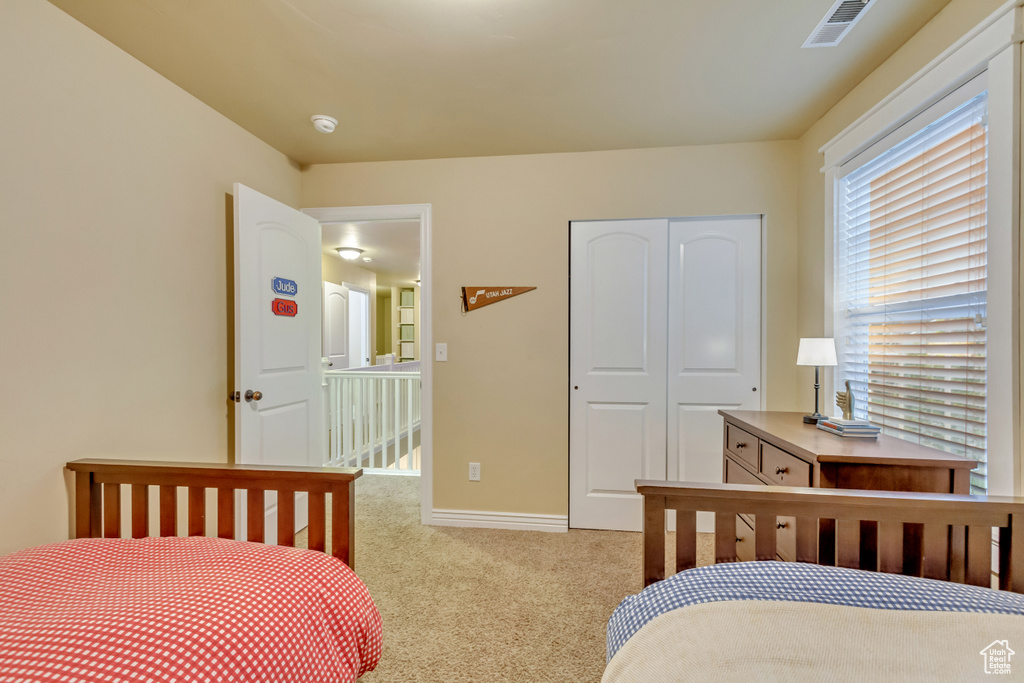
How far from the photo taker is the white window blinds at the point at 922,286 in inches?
55.4

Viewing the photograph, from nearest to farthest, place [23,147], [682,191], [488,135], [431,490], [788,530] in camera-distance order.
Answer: [23,147] → [788,530] → [488,135] → [682,191] → [431,490]

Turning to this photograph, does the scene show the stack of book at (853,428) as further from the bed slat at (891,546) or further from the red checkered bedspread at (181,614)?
the red checkered bedspread at (181,614)

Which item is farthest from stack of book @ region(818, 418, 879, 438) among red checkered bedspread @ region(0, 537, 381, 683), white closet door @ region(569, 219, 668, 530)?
red checkered bedspread @ region(0, 537, 381, 683)

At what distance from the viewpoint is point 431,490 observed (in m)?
2.78

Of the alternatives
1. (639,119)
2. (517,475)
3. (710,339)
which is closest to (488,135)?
(639,119)

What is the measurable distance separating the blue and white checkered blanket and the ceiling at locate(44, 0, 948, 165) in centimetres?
169

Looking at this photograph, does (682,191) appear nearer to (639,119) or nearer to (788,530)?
(639,119)

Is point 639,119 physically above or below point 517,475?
above

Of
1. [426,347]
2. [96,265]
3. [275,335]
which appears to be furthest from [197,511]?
[426,347]

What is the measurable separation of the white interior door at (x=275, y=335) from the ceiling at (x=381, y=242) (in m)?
0.61

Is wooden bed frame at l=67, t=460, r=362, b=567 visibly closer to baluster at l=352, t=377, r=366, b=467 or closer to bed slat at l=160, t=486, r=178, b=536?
bed slat at l=160, t=486, r=178, b=536

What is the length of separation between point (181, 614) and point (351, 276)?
231 inches

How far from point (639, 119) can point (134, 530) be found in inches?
107

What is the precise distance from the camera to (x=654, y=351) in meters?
2.64
